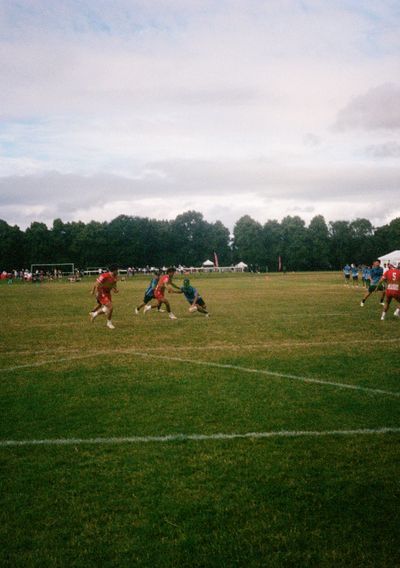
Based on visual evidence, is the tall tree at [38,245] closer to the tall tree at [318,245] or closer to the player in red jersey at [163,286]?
the tall tree at [318,245]

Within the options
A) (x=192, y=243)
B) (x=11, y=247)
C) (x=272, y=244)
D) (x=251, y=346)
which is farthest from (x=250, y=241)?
(x=251, y=346)

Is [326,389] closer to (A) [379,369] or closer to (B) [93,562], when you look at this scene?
(A) [379,369]

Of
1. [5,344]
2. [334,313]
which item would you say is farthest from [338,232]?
[5,344]

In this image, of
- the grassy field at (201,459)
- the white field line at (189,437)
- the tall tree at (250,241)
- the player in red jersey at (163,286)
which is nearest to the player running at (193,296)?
the player in red jersey at (163,286)

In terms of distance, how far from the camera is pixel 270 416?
690 centimetres

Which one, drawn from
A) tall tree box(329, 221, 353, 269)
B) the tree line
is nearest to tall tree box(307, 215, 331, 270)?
the tree line

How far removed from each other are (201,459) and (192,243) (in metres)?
130

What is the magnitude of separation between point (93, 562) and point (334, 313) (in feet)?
60.6

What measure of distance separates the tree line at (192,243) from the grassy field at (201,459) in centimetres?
10876

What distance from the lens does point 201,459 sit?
18.0 ft

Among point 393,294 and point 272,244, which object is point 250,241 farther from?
point 393,294

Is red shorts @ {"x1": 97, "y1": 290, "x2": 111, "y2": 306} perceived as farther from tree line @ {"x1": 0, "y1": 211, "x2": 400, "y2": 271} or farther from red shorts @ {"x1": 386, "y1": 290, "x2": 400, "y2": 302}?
tree line @ {"x1": 0, "y1": 211, "x2": 400, "y2": 271}

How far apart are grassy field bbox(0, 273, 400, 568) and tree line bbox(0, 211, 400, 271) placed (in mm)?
108762

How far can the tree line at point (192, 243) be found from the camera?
11562 centimetres
